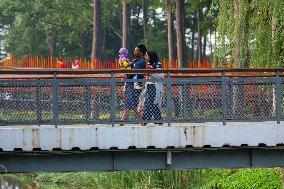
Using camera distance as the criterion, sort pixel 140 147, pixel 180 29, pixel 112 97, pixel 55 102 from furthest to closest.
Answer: pixel 180 29, pixel 112 97, pixel 55 102, pixel 140 147

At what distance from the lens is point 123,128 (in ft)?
44.9

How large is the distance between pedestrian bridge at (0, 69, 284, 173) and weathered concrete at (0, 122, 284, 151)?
18mm

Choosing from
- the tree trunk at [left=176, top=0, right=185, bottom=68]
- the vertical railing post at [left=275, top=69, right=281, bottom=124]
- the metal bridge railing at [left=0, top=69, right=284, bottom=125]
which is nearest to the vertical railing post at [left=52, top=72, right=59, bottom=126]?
the metal bridge railing at [left=0, top=69, right=284, bottom=125]

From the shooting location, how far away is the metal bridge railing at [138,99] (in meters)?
14.0

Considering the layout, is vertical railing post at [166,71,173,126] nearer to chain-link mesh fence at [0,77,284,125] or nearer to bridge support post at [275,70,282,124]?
chain-link mesh fence at [0,77,284,125]

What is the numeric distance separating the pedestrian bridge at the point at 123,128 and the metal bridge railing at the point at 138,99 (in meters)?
0.02

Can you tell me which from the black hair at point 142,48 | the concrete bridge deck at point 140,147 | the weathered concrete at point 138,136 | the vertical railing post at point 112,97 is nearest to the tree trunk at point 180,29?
the black hair at point 142,48

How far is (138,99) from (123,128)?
40.8 inches

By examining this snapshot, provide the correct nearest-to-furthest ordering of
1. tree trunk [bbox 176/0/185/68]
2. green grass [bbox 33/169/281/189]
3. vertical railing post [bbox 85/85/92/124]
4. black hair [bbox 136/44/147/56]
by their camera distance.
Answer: vertical railing post [bbox 85/85/92/124] < black hair [bbox 136/44/147/56] < green grass [bbox 33/169/281/189] < tree trunk [bbox 176/0/185/68]

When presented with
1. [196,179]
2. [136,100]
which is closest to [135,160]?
[136,100]

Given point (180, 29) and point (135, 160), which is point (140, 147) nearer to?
point (135, 160)

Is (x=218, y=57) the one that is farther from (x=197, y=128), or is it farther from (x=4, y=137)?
(x=4, y=137)

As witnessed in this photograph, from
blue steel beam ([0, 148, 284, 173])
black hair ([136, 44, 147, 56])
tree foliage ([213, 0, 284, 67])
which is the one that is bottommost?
blue steel beam ([0, 148, 284, 173])

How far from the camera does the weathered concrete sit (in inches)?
530
